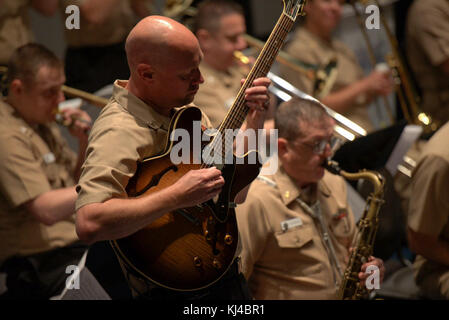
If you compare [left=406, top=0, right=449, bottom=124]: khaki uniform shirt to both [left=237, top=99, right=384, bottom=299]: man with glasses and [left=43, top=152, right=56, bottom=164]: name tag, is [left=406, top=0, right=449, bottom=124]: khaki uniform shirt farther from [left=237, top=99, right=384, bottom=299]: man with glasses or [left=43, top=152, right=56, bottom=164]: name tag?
[left=43, top=152, right=56, bottom=164]: name tag

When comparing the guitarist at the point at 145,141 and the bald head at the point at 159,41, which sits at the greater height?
the bald head at the point at 159,41

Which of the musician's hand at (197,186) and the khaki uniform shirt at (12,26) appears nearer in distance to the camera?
the musician's hand at (197,186)

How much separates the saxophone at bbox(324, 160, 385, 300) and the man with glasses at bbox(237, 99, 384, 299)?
0.04 m

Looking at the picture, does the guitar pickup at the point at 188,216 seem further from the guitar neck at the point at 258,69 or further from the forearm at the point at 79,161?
the forearm at the point at 79,161

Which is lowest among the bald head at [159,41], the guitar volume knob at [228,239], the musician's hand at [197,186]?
the guitar volume knob at [228,239]

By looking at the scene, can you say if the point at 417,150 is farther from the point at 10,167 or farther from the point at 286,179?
the point at 10,167

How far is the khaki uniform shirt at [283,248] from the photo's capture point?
3.03 meters

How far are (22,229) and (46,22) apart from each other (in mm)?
1788

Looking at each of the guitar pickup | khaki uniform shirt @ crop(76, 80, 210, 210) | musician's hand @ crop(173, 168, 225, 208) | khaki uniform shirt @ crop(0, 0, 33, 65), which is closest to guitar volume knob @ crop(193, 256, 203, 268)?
the guitar pickup

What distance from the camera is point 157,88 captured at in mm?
2275

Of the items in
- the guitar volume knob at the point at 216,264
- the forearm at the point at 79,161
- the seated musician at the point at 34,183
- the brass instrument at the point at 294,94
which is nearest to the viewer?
the guitar volume knob at the point at 216,264

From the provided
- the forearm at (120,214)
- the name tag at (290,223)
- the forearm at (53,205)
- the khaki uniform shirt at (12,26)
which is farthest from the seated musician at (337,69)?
the forearm at (120,214)

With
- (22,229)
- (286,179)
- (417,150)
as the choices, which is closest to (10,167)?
(22,229)

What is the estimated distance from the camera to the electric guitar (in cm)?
219
